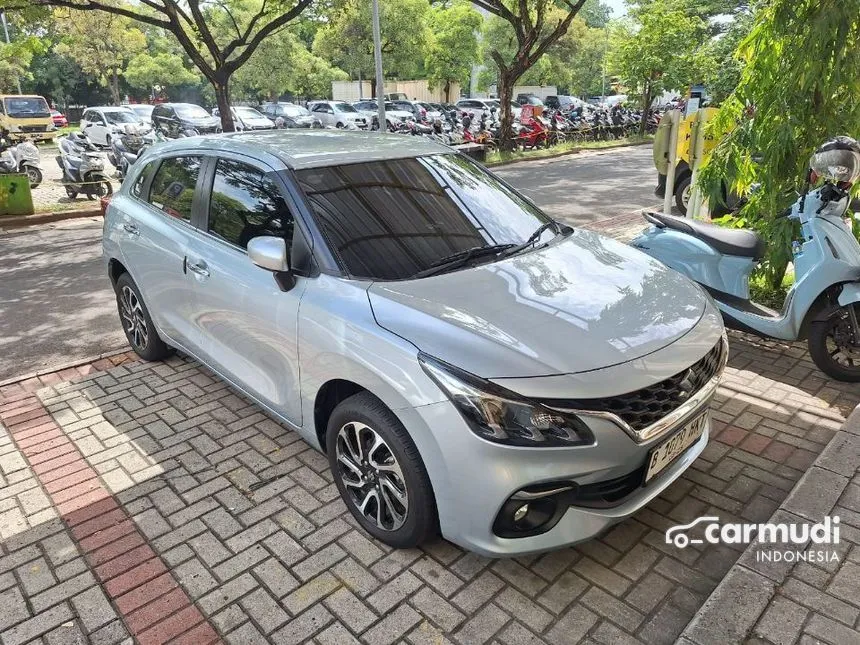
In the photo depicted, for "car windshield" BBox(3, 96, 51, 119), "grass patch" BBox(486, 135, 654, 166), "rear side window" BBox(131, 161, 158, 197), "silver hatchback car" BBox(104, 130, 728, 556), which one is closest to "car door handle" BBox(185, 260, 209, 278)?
"silver hatchback car" BBox(104, 130, 728, 556)

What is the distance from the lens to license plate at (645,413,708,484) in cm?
248

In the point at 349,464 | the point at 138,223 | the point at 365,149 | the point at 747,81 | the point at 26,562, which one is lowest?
the point at 26,562

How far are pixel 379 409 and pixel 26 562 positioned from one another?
1.78 meters

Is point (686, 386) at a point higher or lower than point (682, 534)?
higher

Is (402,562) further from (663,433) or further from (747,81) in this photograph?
(747,81)

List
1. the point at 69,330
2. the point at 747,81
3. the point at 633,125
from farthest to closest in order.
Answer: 1. the point at 633,125
2. the point at 69,330
3. the point at 747,81

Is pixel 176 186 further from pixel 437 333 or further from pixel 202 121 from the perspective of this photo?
pixel 202 121

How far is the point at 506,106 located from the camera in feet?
59.4

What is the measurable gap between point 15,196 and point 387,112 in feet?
61.8

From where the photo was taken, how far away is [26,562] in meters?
2.83

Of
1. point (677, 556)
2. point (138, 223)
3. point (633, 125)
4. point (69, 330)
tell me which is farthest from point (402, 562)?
point (633, 125)

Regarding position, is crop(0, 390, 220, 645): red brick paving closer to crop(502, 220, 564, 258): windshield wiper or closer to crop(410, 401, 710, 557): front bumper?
crop(410, 401, 710, 557): front bumper

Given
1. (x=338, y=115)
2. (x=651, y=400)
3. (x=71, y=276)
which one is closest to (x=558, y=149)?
(x=338, y=115)

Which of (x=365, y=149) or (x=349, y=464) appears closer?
(x=349, y=464)
